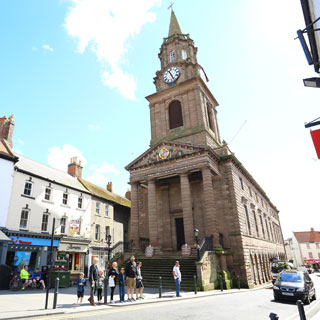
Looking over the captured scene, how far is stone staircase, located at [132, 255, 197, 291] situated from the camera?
1633 centimetres

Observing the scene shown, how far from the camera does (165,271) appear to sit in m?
18.0

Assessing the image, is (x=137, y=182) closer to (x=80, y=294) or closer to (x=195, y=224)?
(x=195, y=224)

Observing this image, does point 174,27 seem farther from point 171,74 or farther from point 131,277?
point 131,277

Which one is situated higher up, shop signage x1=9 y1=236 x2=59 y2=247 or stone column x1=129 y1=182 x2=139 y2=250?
stone column x1=129 y1=182 x2=139 y2=250

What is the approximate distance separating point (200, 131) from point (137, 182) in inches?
346

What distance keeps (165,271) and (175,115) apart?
18468mm

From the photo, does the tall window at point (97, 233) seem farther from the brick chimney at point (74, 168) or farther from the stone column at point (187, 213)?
the stone column at point (187, 213)

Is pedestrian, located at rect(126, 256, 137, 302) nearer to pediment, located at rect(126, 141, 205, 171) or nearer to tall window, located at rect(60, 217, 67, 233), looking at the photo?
pediment, located at rect(126, 141, 205, 171)

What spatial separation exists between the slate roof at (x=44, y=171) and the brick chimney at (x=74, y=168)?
1.89 m

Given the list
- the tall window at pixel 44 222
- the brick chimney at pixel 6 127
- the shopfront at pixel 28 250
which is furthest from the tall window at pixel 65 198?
the brick chimney at pixel 6 127

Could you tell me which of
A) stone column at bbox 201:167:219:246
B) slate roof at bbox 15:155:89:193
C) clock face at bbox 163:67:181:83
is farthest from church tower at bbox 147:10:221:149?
slate roof at bbox 15:155:89:193

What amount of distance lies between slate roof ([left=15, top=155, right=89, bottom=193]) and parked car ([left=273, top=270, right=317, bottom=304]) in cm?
2243

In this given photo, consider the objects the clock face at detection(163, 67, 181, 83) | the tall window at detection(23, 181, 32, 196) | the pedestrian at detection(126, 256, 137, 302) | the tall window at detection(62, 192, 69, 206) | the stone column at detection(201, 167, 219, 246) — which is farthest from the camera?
the clock face at detection(163, 67, 181, 83)

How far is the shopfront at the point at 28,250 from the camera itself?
818 inches
